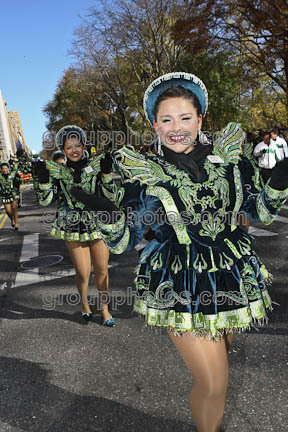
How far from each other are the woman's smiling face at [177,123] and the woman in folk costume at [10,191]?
9.69 metres

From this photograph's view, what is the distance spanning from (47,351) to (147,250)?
2163 mm

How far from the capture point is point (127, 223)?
2150 mm

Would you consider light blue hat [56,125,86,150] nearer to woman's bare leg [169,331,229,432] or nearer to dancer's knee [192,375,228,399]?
woman's bare leg [169,331,229,432]

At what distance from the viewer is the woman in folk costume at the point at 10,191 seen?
435 inches

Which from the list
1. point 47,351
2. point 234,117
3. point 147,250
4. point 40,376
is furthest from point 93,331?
point 234,117

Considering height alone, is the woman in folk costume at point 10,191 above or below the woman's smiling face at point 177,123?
below

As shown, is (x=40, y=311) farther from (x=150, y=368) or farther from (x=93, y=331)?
(x=150, y=368)

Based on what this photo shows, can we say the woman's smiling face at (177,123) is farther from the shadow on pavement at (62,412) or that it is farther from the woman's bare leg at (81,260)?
the woman's bare leg at (81,260)

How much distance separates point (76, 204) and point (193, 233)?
7.63ft

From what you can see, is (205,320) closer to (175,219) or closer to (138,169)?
(175,219)

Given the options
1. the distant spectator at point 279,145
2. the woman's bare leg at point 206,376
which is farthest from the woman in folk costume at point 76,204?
the distant spectator at point 279,145

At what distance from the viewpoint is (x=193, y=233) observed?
2.06m

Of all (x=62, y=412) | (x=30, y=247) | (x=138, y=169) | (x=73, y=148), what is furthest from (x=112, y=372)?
(x=30, y=247)

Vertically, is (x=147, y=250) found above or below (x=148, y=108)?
below
